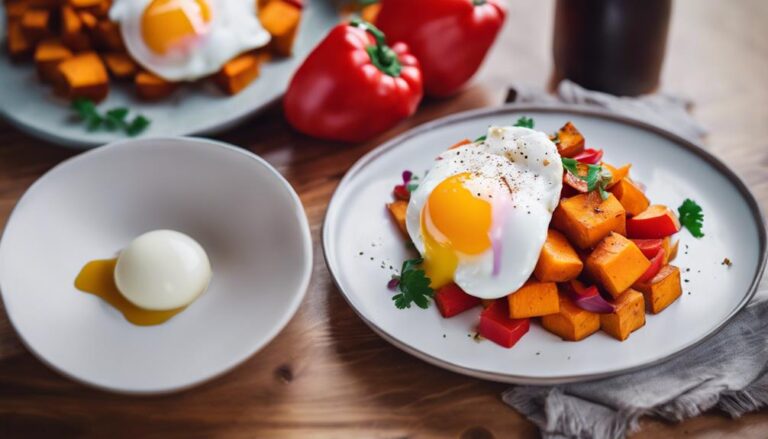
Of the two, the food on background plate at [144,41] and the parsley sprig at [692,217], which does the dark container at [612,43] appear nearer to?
the parsley sprig at [692,217]

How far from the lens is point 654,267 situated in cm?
159

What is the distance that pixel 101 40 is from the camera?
2.20 metres

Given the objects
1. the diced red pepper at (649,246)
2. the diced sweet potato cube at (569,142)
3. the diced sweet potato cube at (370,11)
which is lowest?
the diced sweet potato cube at (370,11)

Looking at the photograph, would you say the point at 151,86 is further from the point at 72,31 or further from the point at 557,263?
the point at 557,263

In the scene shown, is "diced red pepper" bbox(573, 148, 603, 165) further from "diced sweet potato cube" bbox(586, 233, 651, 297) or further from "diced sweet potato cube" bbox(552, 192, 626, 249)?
"diced sweet potato cube" bbox(586, 233, 651, 297)

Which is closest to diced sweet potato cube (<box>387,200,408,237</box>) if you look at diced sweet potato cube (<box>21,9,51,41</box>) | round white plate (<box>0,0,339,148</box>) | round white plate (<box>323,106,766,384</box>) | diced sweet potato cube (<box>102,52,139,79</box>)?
round white plate (<box>323,106,766,384</box>)

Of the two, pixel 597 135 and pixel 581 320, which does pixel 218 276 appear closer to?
pixel 581 320

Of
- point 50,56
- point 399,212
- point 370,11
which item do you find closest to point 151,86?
point 50,56

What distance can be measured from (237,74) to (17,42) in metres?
0.60

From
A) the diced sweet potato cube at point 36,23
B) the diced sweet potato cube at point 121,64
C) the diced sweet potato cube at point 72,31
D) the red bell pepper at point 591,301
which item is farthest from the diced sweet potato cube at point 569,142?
the diced sweet potato cube at point 36,23

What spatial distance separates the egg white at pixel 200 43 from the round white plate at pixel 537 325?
52cm

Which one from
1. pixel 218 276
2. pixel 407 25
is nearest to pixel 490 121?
pixel 407 25

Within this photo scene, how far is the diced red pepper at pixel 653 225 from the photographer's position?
165cm

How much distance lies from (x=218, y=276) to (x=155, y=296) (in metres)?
0.16
